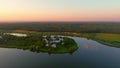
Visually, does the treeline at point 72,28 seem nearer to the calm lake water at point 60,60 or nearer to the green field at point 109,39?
the green field at point 109,39

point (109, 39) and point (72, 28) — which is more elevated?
point (109, 39)

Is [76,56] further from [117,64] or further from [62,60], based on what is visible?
[117,64]

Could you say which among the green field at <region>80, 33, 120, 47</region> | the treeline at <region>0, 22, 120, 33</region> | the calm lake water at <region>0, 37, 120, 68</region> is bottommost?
the treeline at <region>0, 22, 120, 33</region>

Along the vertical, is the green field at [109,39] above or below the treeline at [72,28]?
above

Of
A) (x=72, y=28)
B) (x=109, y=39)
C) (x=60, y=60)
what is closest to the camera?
(x=60, y=60)

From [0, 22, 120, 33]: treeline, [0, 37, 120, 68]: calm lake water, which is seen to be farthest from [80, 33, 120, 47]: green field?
[0, 22, 120, 33]: treeline

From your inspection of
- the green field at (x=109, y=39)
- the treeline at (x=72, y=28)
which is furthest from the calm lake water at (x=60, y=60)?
the treeline at (x=72, y=28)

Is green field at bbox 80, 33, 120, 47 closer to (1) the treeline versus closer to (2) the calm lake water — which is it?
(2) the calm lake water

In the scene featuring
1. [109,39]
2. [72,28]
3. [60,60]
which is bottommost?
[72,28]

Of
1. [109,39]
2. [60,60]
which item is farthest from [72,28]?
[60,60]

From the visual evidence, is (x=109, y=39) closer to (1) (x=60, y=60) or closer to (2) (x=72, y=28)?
(1) (x=60, y=60)

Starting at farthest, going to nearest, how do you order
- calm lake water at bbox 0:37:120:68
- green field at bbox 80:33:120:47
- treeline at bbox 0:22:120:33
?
1. treeline at bbox 0:22:120:33
2. green field at bbox 80:33:120:47
3. calm lake water at bbox 0:37:120:68
